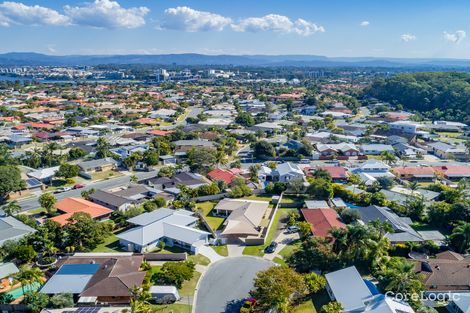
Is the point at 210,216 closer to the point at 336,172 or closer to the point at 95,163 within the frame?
the point at 336,172

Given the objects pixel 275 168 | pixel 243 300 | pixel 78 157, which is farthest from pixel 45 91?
pixel 243 300

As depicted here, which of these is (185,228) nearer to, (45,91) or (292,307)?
(292,307)

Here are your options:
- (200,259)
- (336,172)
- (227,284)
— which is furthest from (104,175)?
(336,172)

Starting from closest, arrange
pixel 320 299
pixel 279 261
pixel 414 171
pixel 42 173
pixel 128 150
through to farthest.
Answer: pixel 320 299 < pixel 279 261 < pixel 42 173 < pixel 414 171 < pixel 128 150

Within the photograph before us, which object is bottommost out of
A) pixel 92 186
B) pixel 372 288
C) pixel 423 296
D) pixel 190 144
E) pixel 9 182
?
pixel 92 186

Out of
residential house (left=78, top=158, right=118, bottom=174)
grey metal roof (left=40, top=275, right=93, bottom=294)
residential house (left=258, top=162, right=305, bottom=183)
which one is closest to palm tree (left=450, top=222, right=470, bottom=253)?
residential house (left=258, top=162, right=305, bottom=183)

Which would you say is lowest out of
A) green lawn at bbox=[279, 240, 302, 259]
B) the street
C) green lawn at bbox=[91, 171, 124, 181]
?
green lawn at bbox=[279, 240, 302, 259]

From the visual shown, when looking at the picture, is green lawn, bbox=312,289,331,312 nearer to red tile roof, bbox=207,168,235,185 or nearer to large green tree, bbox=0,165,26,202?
red tile roof, bbox=207,168,235,185
